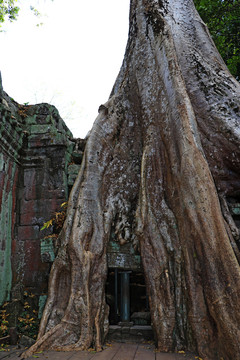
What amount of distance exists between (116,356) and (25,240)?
213cm

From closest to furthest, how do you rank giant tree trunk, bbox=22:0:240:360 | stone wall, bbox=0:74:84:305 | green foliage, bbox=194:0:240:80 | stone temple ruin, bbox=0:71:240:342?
1. giant tree trunk, bbox=22:0:240:360
2. stone temple ruin, bbox=0:71:240:342
3. stone wall, bbox=0:74:84:305
4. green foliage, bbox=194:0:240:80

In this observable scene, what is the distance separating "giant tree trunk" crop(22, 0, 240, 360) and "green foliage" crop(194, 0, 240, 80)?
2443 mm


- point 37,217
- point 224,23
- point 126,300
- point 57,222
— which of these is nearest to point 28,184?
point 37,217

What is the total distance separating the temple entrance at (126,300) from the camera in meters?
3.06

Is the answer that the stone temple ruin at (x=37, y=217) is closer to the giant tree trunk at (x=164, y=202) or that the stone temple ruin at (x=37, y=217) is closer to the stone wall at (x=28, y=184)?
the stone wall at (x=28, y=184)

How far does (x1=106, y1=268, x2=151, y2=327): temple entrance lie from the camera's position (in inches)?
120

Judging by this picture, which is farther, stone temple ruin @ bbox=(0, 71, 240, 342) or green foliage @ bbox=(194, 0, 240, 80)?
green foliage @ bbox=(194, 0, 240, 80)

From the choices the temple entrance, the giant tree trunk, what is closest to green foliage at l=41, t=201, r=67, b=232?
the giant tree trunk

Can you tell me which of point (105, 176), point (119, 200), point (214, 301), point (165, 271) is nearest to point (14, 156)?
point (105, 176)

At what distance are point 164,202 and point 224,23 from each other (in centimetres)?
551

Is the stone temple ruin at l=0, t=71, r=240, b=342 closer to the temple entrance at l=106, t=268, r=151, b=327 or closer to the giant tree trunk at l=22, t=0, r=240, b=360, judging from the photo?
the temple entrance at l=106, t=268, r=151, b=327

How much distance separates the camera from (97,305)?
2.53 meters

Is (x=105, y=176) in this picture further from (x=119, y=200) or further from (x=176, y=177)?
(x=176, y=177)

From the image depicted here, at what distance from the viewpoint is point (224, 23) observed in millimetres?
6270
